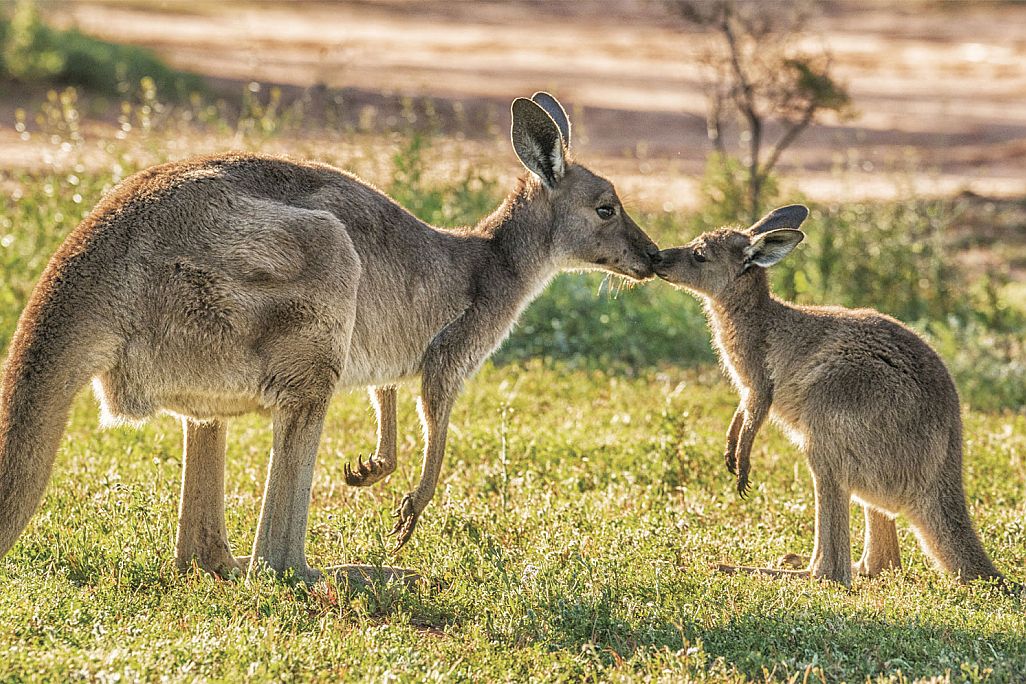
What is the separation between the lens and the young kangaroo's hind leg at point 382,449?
18.2 feet

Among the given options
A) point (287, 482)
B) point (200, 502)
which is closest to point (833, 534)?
point (287, 482)

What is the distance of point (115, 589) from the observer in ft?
15.9

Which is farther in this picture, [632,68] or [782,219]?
[632,68]

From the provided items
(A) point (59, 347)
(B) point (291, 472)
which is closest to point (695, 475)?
(B) point (291, 472)

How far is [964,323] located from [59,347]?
7.23 m

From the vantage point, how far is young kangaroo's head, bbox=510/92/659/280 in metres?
5.62

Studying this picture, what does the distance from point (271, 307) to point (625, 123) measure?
46.4 feet

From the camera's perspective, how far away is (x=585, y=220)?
566cm

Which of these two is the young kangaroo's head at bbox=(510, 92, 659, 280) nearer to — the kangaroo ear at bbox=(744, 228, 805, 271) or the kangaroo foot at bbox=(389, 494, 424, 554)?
the kangaroo ear at bbox=(744, 228, 805, 271)

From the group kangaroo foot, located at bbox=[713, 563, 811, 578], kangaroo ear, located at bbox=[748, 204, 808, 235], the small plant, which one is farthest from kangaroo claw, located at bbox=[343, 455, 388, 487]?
the small plant

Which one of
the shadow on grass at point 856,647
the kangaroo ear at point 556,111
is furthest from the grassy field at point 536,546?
the kangaroo ear at point 556,111

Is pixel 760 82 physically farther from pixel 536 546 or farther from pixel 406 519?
pixel 406 519

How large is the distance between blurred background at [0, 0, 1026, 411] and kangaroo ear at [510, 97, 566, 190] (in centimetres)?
58

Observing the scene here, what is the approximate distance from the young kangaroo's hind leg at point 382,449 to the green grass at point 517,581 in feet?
0.76
